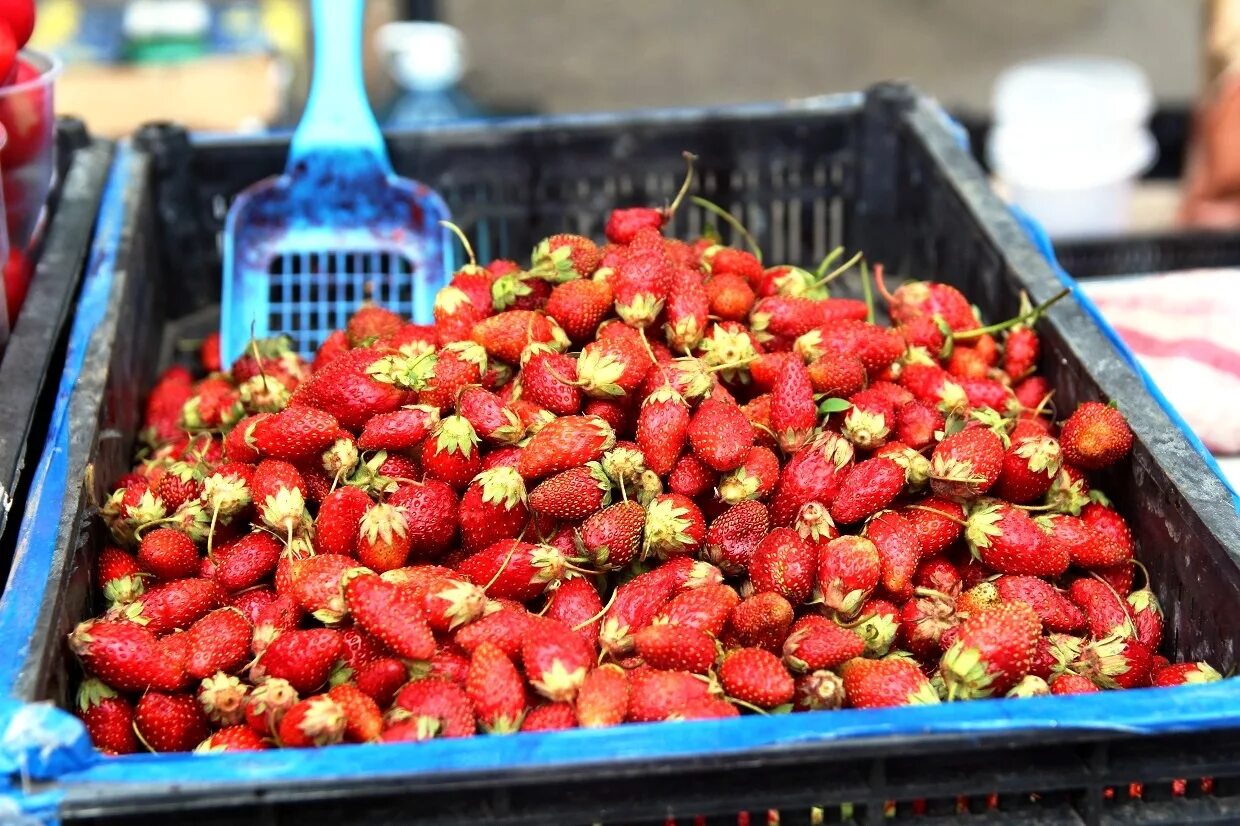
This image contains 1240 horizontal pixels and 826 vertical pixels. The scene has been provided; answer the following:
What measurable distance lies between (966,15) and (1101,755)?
16.8ft

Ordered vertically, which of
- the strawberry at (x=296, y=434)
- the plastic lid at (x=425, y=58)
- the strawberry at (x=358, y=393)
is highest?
the plastic lid at (x=425, y=58)

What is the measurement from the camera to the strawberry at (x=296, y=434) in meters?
1.39

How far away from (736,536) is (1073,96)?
7.47ft

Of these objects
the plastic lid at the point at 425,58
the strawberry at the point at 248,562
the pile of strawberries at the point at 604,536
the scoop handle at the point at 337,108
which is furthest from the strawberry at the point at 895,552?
the plastic lid at the point at 425,58

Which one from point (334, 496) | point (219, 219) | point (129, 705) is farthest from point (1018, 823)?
point (219, 219)

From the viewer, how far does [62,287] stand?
1.73 meters

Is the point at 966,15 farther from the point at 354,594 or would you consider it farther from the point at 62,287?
the point at 354,594

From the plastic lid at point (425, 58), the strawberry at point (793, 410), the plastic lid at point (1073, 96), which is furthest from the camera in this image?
the plastic lid at point (425, 58)

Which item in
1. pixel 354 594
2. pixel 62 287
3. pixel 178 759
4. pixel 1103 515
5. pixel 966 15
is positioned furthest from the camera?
pixel 966 15

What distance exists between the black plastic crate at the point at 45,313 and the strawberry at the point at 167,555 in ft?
0.47

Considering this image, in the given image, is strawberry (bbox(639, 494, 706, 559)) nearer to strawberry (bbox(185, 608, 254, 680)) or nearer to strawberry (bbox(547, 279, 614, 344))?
strawberry (bbox(547, 279, 614, 344))

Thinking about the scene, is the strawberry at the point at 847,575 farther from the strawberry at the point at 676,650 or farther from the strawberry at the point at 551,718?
the strawberry at the point at 551,718

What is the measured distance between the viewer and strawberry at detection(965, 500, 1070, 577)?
53.7 inches

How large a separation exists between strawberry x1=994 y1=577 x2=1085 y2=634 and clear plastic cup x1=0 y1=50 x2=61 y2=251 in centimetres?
139
